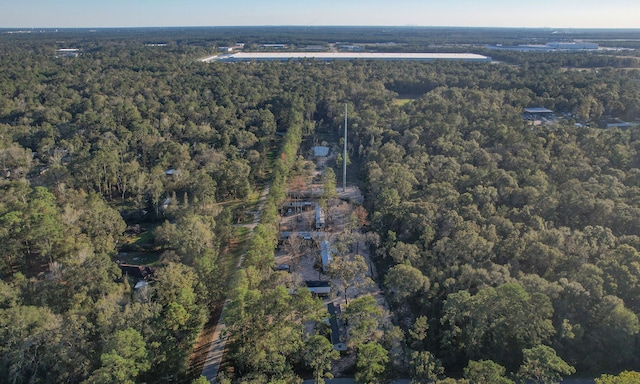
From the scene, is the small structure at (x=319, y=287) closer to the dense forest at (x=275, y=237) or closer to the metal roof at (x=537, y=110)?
the dense forest at (x=275, y=237)

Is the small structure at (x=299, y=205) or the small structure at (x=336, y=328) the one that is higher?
the small structure at (x=299, y=205)

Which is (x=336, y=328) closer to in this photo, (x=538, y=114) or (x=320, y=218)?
(x=320, y=218)

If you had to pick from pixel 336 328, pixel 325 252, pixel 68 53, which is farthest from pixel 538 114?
pixel 68 53

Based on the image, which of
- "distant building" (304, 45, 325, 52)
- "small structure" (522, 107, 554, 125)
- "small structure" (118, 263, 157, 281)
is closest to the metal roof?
"small structure" (522, 107, 554, 125)

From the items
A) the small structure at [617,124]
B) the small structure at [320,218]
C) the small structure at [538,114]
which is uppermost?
the small structure at [538,114]

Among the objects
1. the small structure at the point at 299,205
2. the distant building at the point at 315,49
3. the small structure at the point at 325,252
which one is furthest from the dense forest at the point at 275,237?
the distant building at the point at 315,49

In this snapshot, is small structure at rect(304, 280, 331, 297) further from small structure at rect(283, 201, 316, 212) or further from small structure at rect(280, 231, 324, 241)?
small structure at rect(283, 201, 316, 212)
